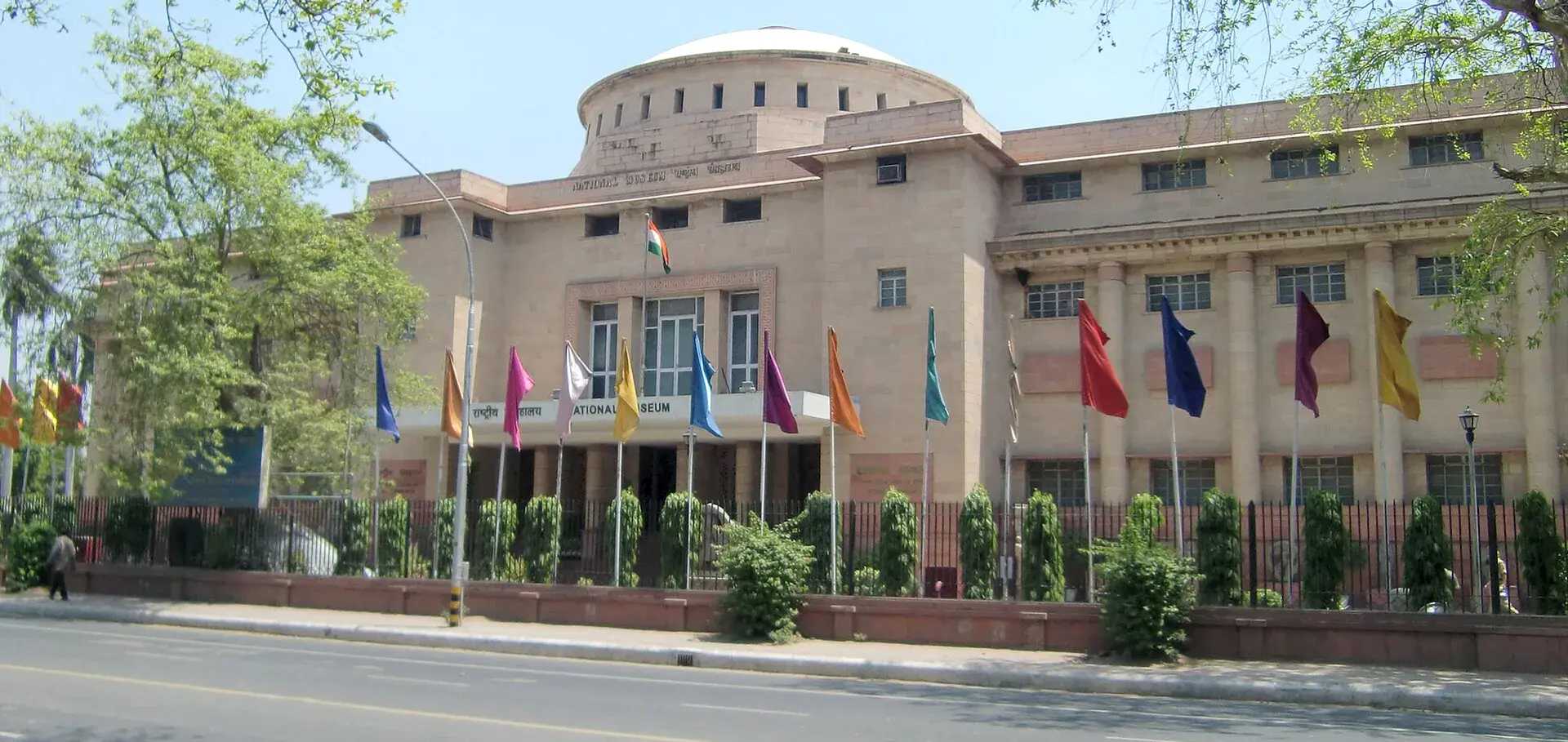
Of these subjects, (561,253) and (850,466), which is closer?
(850,466)

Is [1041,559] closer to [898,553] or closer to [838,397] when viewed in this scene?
[898,553]

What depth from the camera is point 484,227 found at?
1516 inches

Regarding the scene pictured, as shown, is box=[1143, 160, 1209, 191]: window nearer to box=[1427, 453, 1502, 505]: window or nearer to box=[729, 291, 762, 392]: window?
box=[1427, 453, 1502, 505]: window

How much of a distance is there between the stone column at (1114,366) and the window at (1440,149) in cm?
721

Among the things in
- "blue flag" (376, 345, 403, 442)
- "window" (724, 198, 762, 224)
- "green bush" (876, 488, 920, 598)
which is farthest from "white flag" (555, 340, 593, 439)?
"window" (724, 198, 762, 224)

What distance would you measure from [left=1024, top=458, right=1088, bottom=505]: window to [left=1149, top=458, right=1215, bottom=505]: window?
1.75 metres

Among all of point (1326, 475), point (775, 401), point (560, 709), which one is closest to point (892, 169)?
point (775, 401)

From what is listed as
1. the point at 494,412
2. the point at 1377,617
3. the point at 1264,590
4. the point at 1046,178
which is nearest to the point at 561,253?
the point at 494,412

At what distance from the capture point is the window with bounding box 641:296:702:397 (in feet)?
118

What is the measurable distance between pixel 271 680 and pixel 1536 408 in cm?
2591

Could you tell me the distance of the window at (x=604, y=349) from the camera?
3688 centimetres

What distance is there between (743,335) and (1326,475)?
15392 millimetres

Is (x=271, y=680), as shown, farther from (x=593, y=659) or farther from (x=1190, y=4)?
(x=1190, y=4)

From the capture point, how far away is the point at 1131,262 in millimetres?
31938
